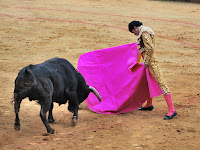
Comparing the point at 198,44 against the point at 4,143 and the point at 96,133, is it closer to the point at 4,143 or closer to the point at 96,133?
the point at 96,133

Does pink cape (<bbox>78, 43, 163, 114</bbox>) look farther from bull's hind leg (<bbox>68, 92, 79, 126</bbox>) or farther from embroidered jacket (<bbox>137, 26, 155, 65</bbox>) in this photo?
bull's hind leg (<bbox>68, 92, 79, 126</bbox>)

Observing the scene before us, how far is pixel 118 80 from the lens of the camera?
630 cm

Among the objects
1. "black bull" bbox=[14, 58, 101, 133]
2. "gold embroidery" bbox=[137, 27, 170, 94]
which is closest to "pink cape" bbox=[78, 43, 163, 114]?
"gold embroidery" bbox=[137, 27, 170, 94]

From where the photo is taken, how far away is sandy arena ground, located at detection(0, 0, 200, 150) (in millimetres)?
4895

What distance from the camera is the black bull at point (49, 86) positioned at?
183 inches

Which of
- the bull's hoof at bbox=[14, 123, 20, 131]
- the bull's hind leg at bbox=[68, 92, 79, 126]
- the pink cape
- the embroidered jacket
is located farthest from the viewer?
the pink cape

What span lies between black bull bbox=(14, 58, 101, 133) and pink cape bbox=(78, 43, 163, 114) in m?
0.38

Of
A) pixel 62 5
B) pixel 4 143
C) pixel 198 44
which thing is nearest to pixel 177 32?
pixel 198 44

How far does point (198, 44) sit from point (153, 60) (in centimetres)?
583

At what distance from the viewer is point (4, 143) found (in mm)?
4680

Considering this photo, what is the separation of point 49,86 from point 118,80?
1717 mm

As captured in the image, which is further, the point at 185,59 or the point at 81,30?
the point at 81,30

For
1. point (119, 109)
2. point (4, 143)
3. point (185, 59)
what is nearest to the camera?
point (4, 143)

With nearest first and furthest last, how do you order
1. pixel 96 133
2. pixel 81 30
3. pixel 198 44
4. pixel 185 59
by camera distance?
pixel 96 133 → pixel 185 59 → pixel 198 44 → pixel 81 30
